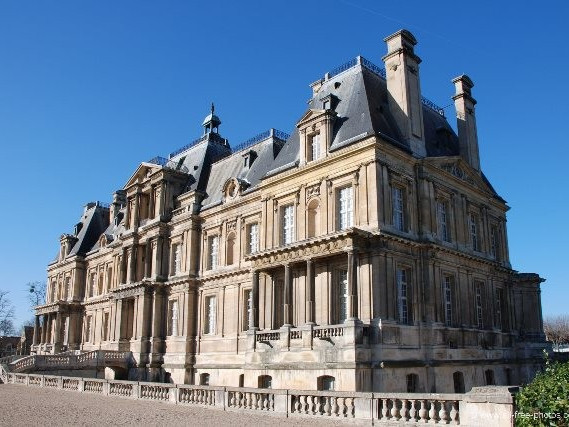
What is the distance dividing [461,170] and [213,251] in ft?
51.4

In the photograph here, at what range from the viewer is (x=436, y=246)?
26109 mm

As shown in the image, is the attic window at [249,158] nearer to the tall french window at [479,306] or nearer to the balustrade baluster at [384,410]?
the tall french window at [479,306]

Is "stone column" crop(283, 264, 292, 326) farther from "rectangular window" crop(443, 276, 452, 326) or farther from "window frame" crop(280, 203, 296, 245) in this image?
"rectangular window" crop(443, 276, 452, 326)

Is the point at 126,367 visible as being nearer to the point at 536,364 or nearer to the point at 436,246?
the point at 436,246

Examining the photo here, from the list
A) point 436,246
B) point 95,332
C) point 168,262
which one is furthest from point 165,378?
point 436,246

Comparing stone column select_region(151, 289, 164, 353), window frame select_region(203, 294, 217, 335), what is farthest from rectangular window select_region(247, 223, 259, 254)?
stone column select_region(151, 289, 164, 353)

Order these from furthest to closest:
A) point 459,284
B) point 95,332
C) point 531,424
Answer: point 95,332 < point 459,284 < point 531,424

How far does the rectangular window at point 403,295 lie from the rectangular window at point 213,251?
13368mm

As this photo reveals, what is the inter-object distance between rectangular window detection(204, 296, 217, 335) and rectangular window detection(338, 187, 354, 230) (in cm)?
1164

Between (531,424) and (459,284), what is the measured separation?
19583 millimetres

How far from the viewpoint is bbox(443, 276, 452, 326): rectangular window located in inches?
1060

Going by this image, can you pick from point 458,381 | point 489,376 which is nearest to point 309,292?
point 458,381

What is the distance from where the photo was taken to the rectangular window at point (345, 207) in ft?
84.0

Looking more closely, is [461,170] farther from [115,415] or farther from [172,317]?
[115,415]
